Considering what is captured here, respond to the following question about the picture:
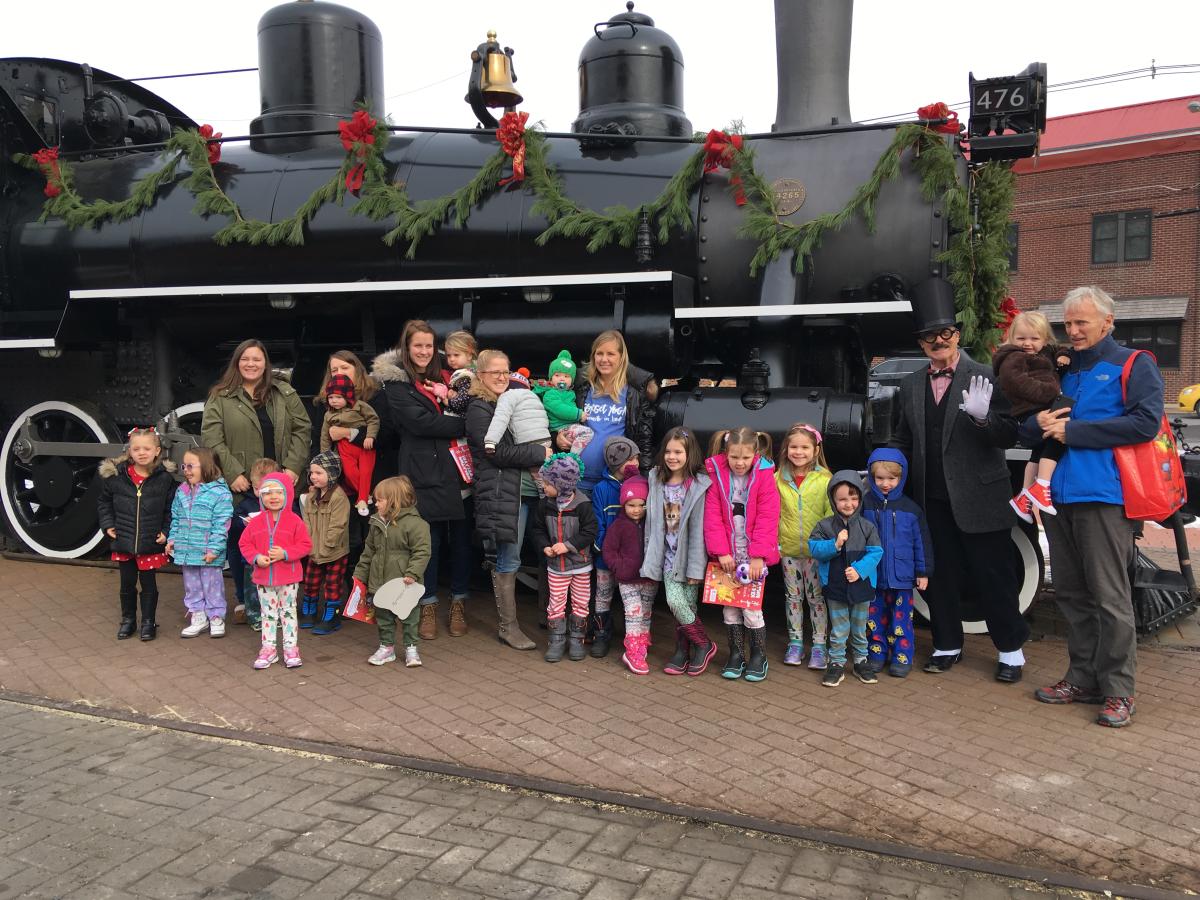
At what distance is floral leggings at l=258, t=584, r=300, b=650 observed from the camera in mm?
4844

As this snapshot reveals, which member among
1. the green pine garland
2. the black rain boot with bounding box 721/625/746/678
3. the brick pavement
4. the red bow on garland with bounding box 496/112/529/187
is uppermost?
the red bow on garland with bounding box 496/112/529/187

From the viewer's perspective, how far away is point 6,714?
4.20 meters

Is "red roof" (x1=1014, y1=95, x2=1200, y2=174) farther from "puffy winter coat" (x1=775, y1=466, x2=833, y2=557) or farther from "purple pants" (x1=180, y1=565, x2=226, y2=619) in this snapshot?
"purple pants" (x1=180, y1=565, x2=226, y2=619)

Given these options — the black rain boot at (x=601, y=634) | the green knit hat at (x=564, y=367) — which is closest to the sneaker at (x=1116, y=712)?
the black rain boot at (x=601, y=634)

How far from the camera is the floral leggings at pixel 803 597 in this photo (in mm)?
4695

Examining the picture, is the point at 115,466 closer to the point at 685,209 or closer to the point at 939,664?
the point at 685,209

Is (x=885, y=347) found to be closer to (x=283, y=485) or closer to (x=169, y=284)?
(x=283, y=485)

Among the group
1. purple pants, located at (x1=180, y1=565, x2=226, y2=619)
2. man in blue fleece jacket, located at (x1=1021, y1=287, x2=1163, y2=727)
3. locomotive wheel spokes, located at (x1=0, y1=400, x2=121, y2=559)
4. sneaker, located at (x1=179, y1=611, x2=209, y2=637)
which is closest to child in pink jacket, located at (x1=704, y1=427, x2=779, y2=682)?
man in blue fleece jacket, located at (x1=1021, y1=287, x2=1163, y2=727)

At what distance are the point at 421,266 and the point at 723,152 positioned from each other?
6.31 ft

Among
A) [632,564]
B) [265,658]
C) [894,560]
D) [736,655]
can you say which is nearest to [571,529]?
[632,564]

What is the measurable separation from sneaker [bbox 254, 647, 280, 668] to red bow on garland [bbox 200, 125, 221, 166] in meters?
3.40

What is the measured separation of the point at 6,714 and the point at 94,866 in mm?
1736

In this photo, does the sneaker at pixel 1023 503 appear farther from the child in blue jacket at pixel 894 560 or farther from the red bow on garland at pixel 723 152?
the red bow on garland at pixel 723 152

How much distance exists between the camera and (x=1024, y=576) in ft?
17.0
